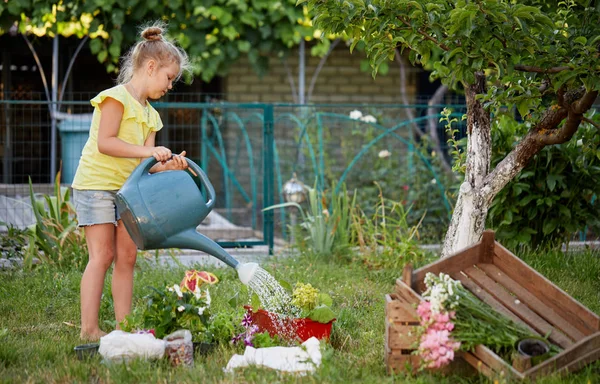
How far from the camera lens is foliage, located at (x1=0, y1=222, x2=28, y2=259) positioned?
5012 millimetres

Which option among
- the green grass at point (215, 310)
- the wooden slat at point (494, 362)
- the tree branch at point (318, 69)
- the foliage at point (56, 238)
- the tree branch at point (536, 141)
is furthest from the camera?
the tree branch at point (318, 69)

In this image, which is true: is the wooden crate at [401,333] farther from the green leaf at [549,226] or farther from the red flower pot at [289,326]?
the green leaf at [549,226]

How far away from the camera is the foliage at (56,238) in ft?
16.1

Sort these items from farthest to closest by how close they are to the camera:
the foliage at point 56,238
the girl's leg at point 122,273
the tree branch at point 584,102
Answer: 1. the foliage at point 56,238
2. the tree branch at point 584,102
3. the girl's leg at point 122,273

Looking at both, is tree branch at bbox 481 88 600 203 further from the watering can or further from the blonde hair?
the blonde hair

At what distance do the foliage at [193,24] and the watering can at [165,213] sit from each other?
509 centimetres

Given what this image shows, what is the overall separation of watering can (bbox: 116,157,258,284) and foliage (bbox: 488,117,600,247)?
259 centimetres

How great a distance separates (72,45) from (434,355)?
7.29 m

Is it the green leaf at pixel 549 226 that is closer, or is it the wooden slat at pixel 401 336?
the wooden slat at pixel 401 336

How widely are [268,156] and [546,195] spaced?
7.01 ft

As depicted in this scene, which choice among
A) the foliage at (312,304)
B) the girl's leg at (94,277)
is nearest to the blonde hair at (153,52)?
the girl's leg at (94,277)

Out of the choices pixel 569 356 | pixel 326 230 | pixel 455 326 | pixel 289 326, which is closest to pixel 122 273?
pixel 289 326

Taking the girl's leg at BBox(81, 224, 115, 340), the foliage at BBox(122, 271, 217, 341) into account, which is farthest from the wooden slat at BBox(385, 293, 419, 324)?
the girl's leg at BBox(81, 224, 115, 340)

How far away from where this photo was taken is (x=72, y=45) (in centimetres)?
877
